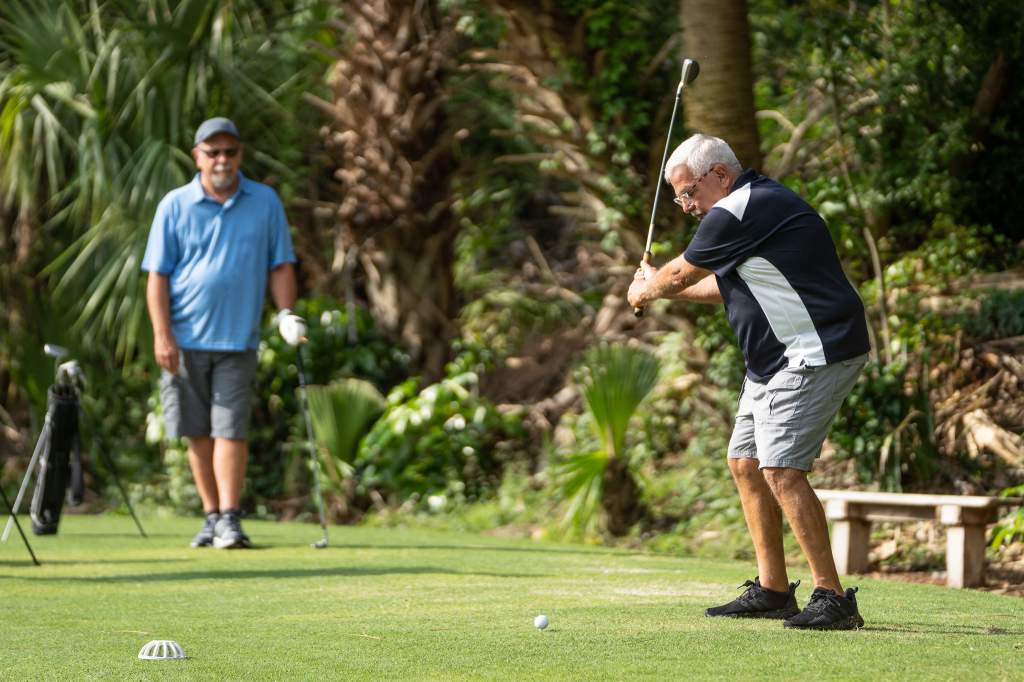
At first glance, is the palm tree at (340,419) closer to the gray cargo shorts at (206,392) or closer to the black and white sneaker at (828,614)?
the gray cargo shorts at (206,392)

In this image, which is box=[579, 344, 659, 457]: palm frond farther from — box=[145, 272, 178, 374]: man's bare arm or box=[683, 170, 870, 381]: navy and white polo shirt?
box=[683, 170, 870, 381]: navy and white polo shirt

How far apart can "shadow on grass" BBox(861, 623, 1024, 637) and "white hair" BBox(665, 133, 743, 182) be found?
1635 mm

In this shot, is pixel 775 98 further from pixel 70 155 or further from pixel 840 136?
pixel 70 155

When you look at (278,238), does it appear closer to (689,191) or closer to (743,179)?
(689,191)

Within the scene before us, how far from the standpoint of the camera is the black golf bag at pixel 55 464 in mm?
8617

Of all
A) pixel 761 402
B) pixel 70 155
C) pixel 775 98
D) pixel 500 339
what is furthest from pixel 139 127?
pixel 761 402

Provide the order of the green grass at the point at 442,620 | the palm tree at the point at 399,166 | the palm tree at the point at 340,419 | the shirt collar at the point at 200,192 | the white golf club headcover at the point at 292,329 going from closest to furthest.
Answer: the green grass at the point at 442,620 < the white golf club headcover at the point at 292,329 < the shirt collar at the point at 200,192 < the palm tree at the point at 340,419 < the palm tree at the point at 399,166

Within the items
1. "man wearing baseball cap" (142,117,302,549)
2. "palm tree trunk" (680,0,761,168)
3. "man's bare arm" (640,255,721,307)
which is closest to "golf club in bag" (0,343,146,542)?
"man wearing baseball cap" (142,117,302,549)

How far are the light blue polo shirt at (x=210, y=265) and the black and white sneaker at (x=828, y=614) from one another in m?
4.09

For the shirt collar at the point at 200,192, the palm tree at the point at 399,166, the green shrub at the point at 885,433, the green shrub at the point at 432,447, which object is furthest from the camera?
the palm tree at the point at 399,166

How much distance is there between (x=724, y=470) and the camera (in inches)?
402

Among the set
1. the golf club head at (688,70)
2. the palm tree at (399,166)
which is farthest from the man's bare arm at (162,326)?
the palm tree at (399,166)

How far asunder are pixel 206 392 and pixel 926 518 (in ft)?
12.4

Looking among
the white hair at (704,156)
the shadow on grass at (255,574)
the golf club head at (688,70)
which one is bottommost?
the shadow on grass at (255,574)
